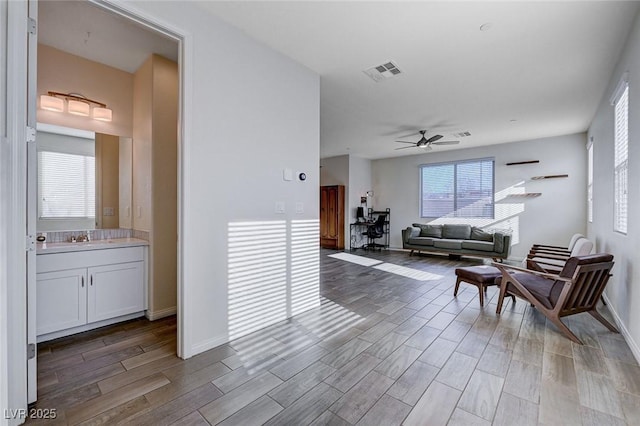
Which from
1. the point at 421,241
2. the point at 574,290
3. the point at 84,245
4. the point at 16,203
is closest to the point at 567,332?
the point at 574,290

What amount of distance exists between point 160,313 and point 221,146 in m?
1.98

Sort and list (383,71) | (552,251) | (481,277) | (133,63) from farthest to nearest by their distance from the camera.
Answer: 1. (552,251)
2. (481,277)
3. (383,71)
4. (133,63)

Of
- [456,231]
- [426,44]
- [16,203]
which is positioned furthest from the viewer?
[456,231]

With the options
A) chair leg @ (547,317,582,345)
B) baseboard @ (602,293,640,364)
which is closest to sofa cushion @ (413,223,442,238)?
baseboard @ (602,293,640,364)

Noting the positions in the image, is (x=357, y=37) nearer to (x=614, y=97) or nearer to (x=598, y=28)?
(x=598, y=28)

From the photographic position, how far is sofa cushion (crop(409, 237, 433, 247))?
7129mm

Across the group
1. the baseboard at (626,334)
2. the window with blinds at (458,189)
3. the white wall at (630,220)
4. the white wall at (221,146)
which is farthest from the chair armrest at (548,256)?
the white wall at (221,146)

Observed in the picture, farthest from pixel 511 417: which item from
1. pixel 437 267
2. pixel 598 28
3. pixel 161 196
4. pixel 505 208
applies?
pixel 505 208

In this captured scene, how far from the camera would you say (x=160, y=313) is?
3.05m

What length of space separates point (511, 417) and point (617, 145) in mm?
3256

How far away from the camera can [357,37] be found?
104 inches

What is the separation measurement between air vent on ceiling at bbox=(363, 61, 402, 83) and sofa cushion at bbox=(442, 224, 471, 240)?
4.96m

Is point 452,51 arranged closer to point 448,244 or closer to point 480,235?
point 448,244

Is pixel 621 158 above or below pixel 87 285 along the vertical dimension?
above
